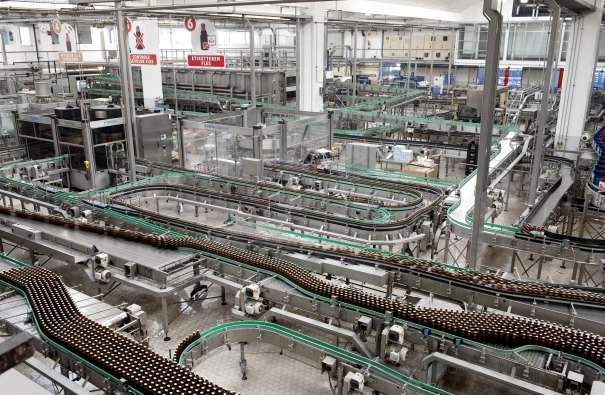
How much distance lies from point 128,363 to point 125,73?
9.85 metres

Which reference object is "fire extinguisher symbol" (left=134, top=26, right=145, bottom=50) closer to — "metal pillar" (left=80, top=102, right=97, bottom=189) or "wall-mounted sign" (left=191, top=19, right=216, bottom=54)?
"wall-mounted sign" (left=191, top=19, right=216, bottom=54)

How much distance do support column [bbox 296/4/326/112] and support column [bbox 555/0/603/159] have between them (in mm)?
8862

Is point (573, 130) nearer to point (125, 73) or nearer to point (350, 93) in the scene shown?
point (125, 73)

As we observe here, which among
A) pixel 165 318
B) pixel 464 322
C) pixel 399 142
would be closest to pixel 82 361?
pixel 165 318

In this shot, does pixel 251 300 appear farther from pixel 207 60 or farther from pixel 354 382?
pixel 207 60

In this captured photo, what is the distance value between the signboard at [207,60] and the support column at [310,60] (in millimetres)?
4640

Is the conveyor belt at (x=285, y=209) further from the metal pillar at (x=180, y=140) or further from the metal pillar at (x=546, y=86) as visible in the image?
the metal pillar at (x=180, y=140)

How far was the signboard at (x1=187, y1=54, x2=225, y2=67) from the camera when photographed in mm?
15305

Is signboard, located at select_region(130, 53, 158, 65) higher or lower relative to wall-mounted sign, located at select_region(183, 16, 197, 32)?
lower

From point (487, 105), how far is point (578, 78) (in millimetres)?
9843

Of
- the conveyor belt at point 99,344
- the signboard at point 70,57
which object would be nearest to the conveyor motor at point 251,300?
the conveyor belt at point 99,344

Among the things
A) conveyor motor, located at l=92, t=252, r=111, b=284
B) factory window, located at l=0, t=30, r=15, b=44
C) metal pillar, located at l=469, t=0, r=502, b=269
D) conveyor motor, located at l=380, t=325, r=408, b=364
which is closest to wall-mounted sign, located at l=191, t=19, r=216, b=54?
conveyor motor, located at l=92, t=252, r=111, b=284

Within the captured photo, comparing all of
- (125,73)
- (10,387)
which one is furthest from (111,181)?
(10,387)

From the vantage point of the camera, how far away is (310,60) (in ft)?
63.2
